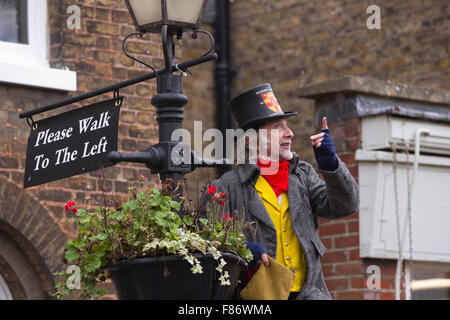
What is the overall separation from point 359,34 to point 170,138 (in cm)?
635

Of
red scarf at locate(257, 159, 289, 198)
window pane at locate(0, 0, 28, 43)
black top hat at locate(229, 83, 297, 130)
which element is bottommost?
red scarf at locate(257, 159, 289, 198)

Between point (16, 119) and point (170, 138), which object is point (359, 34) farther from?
point (170, 138)

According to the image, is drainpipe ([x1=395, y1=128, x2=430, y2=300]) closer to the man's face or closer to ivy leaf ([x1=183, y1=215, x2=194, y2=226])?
the man's face

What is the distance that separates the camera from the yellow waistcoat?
4855 millimetres

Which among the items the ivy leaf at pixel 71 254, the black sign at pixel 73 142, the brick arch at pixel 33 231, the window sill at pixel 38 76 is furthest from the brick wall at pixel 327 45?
the ivy leaf at pixel 71 254

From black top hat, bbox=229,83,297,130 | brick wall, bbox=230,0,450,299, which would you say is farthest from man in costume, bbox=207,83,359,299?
brick wall, bbox=230,0,450,299

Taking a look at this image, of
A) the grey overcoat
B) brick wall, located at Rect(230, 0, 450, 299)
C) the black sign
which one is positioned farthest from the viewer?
brick wall, located at Rect(230, 0, 450, 299)

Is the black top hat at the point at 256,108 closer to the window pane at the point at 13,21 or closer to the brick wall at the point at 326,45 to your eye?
the window pane at the point at 13,21

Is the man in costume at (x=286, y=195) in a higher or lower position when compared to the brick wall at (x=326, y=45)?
lower

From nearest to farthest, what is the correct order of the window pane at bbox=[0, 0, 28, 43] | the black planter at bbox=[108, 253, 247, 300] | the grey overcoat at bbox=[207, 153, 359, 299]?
the black planter at bbox=[108, 253, 247, 300] < the grey overcoat at bbox=[207, 153, 359, 299] < the window pane at bbox=[0, 0, 28, 43]

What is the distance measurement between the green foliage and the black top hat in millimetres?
729

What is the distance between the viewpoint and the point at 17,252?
275 inches

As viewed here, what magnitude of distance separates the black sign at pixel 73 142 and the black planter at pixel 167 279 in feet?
2.51

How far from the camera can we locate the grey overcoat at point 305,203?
4758mm
